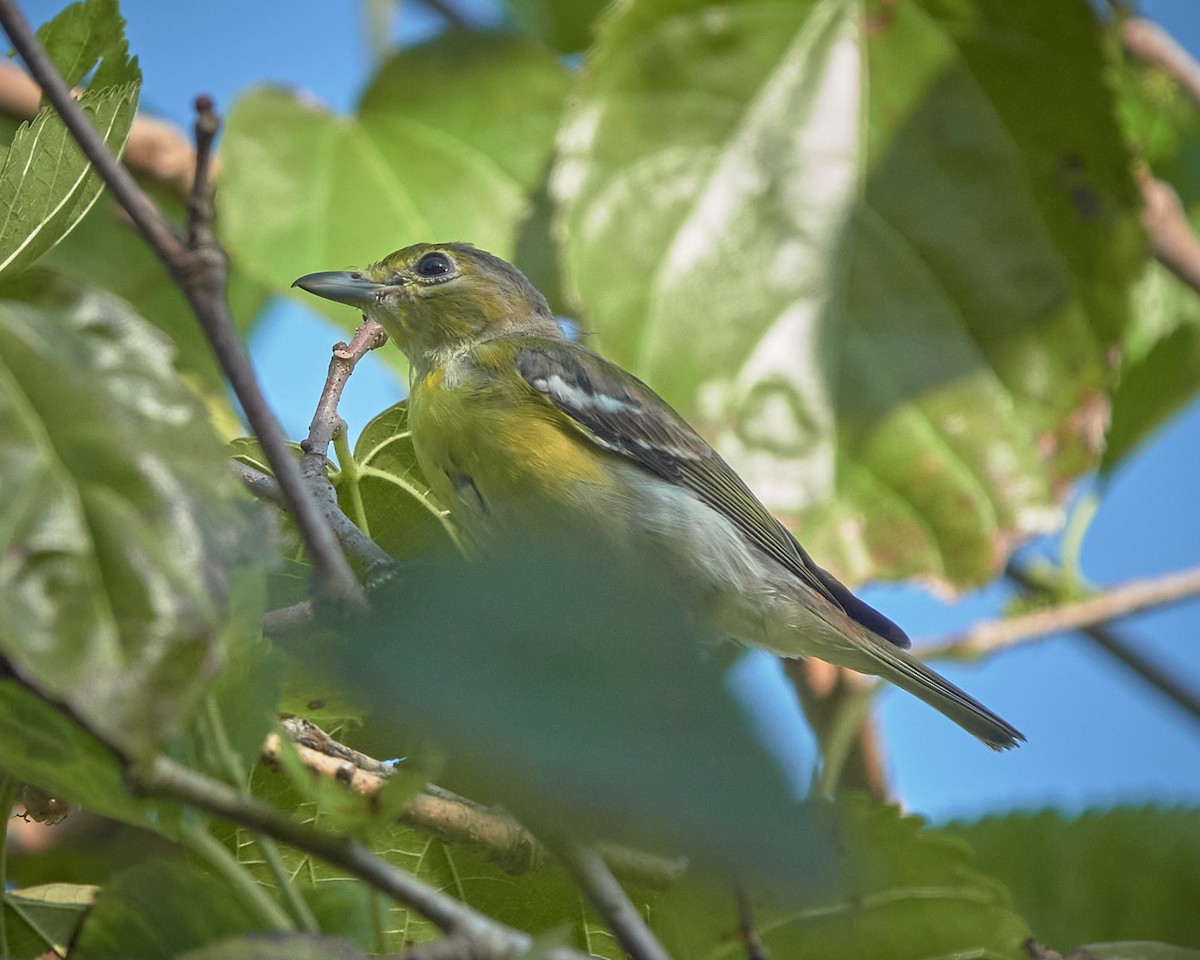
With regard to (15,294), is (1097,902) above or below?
above

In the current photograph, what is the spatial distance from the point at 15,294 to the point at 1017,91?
8.91ft

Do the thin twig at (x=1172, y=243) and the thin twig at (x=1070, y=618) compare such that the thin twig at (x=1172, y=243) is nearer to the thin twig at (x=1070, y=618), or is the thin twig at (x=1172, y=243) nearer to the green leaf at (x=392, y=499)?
the thin twig at (x=1070, y=618)

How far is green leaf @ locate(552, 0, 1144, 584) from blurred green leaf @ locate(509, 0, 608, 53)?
0.96 metres

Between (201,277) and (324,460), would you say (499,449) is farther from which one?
(201,277)

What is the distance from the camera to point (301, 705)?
1.58 metres

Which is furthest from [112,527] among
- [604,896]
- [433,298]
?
[433,298]

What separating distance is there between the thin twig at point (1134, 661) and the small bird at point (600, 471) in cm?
92

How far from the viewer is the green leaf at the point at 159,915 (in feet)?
3.60

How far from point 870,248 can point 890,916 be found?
1.94 meters

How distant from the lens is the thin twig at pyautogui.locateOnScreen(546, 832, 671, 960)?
3.27ft

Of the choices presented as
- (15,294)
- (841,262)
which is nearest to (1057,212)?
(841,262)

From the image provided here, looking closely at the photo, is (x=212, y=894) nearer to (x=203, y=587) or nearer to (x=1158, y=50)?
(x=203, y=587)

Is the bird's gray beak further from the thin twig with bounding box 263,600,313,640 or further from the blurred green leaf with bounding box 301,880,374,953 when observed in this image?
the blurred green leaf with bounding box 301,880,374,953

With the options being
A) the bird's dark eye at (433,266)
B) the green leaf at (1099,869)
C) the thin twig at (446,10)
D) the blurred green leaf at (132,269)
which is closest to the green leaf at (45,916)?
the green leaf at (1099,869)
